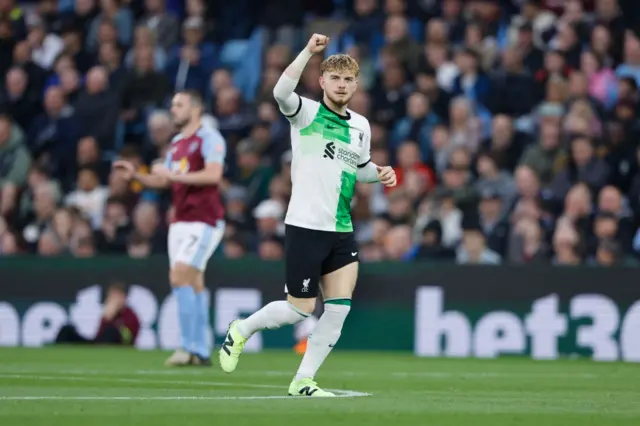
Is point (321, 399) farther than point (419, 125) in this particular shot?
No

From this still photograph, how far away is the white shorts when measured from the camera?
13.4 metres

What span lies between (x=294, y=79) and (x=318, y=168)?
0.72m

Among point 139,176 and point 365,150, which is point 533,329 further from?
point 365,150

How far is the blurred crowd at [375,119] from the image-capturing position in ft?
57.8

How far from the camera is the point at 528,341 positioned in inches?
640

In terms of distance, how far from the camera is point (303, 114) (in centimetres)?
975

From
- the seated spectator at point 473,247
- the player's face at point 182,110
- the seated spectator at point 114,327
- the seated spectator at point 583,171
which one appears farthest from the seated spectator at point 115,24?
the player's face at point 182,110

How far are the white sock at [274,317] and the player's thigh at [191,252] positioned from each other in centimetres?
330

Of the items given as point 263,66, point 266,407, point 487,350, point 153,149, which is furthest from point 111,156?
point 266,407

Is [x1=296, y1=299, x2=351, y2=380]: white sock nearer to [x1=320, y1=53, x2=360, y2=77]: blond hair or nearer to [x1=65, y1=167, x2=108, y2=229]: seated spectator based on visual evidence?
[x1=320, y1=53, x2=360, y2=77]: blond hair

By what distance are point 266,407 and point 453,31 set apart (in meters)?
12.5

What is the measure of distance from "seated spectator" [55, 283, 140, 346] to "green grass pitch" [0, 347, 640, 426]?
1.57 metres

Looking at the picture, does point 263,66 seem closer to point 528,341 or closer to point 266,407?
point 528,341

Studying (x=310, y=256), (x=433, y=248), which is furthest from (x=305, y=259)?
(x=433, y=248)
